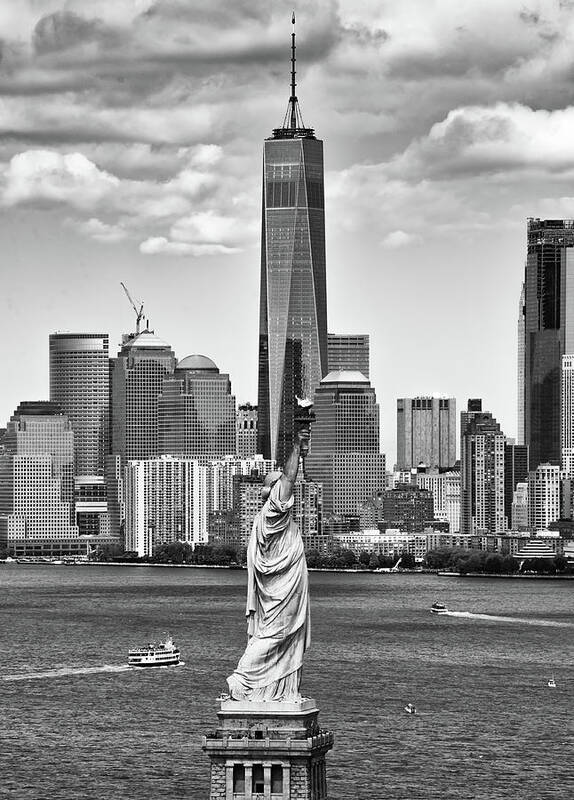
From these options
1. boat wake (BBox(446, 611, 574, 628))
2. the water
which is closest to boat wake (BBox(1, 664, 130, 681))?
the water

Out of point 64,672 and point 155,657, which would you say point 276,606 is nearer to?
point 64,672

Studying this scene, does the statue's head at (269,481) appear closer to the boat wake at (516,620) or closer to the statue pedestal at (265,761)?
the statue pedestal at (265,761)

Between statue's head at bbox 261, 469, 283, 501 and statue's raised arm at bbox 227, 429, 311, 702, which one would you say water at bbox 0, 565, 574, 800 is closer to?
statue's raised arm at bbox 227, 429, 311, 702

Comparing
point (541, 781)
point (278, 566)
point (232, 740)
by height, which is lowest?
point (541, 781)

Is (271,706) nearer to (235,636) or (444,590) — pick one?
(235,636)

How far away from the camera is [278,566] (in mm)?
29406

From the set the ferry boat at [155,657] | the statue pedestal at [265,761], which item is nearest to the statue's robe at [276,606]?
the statue pedestal at [265,761]

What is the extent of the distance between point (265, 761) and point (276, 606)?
7.78 feet

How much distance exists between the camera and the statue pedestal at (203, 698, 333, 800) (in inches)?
1089

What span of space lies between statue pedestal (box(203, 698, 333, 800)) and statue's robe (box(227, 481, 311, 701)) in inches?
31.8

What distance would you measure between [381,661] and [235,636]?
17.0 metres

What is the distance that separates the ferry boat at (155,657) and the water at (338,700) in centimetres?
102

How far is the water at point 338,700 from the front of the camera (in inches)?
2217

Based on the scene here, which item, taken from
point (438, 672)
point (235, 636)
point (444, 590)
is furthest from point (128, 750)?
point (444, 590)
